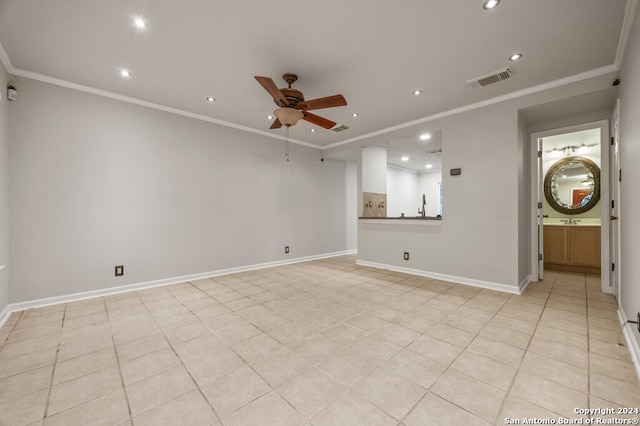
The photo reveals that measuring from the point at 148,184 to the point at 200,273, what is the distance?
61.4 inches

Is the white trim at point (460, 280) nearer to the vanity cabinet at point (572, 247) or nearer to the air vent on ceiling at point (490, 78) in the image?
the vanity cabinet at point (572, 247)

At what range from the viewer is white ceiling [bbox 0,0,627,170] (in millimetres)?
1976

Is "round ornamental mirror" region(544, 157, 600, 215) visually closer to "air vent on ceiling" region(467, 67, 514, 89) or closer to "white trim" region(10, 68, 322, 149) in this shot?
"air vent on ceiling" region(467, 67, 514, 89)

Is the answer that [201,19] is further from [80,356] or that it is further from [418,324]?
[418,324]

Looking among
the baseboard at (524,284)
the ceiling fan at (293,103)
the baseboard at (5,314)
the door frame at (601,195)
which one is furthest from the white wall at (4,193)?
the door frame at (601,195)

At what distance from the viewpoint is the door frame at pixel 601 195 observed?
332cm

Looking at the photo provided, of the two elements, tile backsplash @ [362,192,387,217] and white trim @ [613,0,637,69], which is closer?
white trim @ [613,0,637,69]

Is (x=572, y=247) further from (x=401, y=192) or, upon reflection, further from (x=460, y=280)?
(x=401, y=192)

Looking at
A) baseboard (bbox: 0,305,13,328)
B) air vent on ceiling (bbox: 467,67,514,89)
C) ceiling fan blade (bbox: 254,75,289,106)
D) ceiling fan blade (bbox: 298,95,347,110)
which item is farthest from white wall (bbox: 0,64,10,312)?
air vent on ceiling (bbox: 467,67,514,89)

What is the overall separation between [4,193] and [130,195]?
42.9 inches

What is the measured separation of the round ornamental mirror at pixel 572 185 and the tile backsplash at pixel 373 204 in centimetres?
323

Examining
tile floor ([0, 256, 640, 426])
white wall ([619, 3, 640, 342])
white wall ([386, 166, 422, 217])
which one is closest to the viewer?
tile floor ([0, 256, 640, 426])

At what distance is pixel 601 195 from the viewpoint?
11.0 feet

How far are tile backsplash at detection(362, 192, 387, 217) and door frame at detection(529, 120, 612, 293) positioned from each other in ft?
8.63
